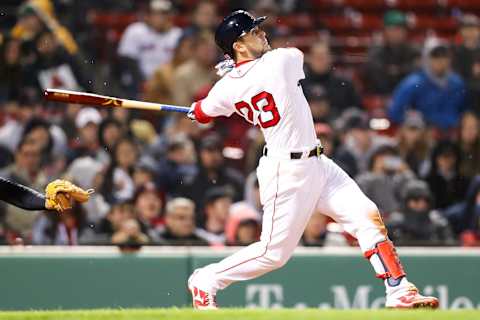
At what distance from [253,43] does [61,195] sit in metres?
1.50

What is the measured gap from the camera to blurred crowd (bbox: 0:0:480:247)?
36.3 ft

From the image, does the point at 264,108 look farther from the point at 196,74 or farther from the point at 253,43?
the point at 196,74

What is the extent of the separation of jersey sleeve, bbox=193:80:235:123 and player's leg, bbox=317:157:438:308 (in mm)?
678

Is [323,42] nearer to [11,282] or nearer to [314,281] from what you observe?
[314,281]

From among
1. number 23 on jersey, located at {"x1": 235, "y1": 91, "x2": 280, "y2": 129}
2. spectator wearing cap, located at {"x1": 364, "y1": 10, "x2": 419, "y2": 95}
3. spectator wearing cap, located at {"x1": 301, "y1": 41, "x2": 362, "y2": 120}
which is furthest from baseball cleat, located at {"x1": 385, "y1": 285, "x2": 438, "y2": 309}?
spectator wearing cap, located at {"x1": 364, "y1": 10, "x2": 419, "y2": 95}

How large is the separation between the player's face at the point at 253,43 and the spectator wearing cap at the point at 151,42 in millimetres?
5495

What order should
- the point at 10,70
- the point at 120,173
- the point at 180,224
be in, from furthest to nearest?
the point at 10,70
the point at 120,173
the point at 180,224

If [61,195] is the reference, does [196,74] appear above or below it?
above

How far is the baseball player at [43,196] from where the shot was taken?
769 cm

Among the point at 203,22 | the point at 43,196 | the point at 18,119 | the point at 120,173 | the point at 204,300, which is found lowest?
the point at 204,300

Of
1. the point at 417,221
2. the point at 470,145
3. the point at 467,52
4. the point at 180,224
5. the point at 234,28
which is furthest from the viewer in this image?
the point at 467,52

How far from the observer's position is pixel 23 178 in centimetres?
1142

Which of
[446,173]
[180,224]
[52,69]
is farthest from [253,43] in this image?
[52,69]

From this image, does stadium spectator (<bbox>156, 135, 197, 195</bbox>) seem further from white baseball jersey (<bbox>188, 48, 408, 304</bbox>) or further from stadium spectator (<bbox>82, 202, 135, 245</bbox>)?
white baseball jersey (<bbox>188, 48, 408, 304</bbox>)
